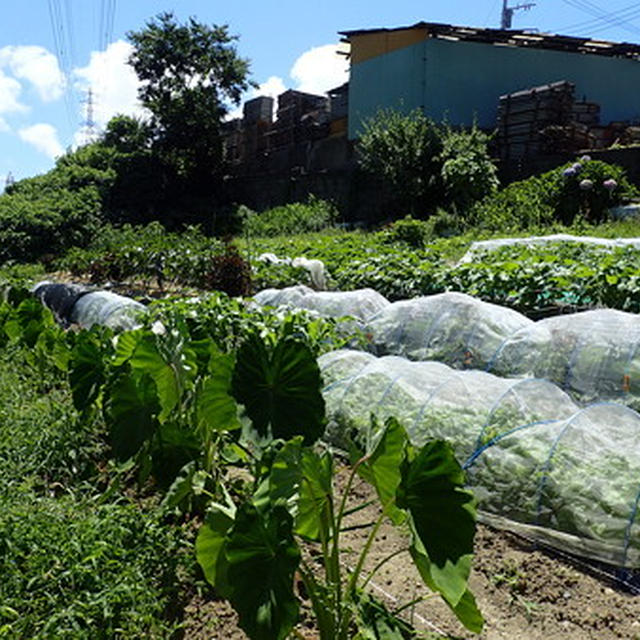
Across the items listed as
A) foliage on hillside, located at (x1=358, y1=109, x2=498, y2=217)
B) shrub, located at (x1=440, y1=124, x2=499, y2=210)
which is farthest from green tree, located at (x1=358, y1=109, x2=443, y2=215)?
shrub, located at (x1=440, y1=124, x2=499, y2=210)

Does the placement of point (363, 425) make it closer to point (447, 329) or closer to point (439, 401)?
point (439, 401)

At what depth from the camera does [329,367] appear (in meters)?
4.54

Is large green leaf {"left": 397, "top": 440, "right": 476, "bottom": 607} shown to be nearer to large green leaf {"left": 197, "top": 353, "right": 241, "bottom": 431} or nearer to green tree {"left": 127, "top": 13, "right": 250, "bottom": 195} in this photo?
large green leaf {"left": 197, "top": 353, "right": 241, "bottom": 431}

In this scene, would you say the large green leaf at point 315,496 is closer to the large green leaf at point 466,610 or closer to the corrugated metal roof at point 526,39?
the large green leaf at point 466,610

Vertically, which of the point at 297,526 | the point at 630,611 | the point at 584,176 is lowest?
the point at 630,611

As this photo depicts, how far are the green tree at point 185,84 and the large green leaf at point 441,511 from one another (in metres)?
23.3

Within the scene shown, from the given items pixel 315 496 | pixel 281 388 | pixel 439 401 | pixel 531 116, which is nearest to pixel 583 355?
pixel 439 401

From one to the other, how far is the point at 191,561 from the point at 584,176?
475 inches

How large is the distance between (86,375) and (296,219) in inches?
623

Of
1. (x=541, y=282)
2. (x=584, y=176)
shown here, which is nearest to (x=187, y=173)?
(x=584, y=176)

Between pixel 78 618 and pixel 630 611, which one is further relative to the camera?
pixel 630 611

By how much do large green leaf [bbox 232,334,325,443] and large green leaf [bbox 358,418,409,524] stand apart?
0.50m

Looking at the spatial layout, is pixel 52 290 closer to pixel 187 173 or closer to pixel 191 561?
pixel 191 561

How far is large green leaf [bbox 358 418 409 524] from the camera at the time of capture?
1932 mm
